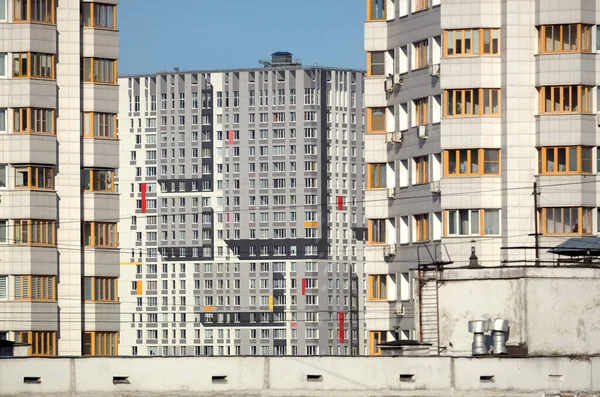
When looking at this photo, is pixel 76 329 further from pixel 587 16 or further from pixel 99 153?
pixel 587 16

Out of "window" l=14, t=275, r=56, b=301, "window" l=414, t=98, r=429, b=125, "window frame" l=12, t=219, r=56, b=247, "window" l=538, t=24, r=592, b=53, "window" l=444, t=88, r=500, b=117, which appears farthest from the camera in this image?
"window" l=414, t=98, r=429, b=125

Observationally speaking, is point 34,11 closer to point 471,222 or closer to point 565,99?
point 471,222

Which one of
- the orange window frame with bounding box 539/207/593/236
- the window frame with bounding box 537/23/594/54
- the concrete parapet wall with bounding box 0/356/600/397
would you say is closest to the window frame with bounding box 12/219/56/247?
the orange window frame with bounding box 539/207/593/236

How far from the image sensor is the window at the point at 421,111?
4188 inches

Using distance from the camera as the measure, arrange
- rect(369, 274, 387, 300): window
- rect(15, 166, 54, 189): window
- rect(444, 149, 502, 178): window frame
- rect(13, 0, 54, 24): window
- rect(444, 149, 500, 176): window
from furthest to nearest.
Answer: rect(369, 274, 387, 300): window
rect(13, 0, 54, 24): window
rect(15, 166, 54, 189): window
rect(444, 149, 500, 176): window
rect(444, 149, 502, 178): window frame

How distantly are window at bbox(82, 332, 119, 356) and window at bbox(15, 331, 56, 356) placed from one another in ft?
7.21

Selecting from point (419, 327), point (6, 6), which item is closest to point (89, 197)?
point (6, 6)

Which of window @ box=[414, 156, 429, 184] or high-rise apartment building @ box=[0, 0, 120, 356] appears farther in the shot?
window @ box=[414, 156, 429, 184]

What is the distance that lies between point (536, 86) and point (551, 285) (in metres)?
32.8

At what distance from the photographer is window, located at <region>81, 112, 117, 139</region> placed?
109m

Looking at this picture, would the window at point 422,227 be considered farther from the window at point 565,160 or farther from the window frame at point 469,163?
the window at point 565,160

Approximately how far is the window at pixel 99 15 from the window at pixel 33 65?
3504mm

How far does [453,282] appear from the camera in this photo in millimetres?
74625

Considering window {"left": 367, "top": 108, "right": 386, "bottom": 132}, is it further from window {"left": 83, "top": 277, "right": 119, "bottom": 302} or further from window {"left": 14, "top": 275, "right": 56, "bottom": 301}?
window {"left": 14, "top": 275, "right": 56, "bottom": 301}
